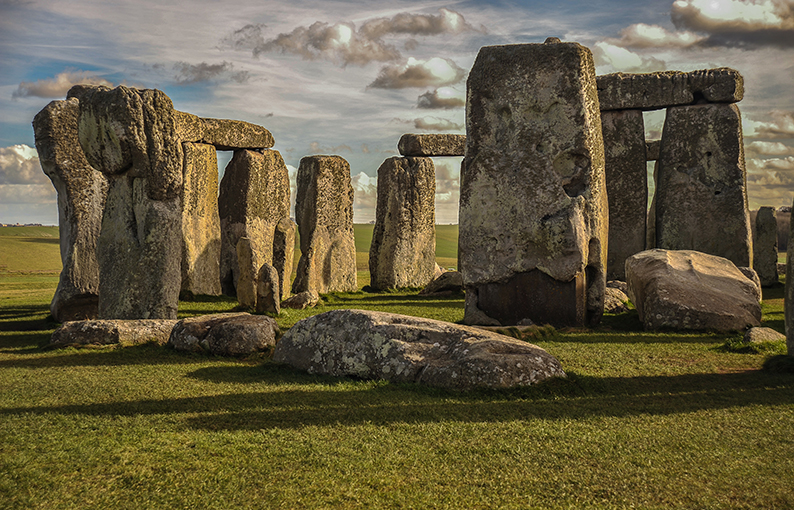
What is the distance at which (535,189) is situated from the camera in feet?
31.5

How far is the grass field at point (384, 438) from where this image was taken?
3453 mm

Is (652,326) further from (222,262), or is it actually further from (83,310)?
(222,262)

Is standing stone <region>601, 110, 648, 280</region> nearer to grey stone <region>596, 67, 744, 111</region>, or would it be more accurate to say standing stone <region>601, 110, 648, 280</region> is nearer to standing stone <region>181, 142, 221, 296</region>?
grey stone <region>596, 67, 744, 111</region>

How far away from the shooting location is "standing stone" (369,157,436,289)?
18.0 m

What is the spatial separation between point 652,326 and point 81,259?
355 inches

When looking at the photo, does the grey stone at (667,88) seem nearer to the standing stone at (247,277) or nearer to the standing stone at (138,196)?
the standing stone at (247,277)

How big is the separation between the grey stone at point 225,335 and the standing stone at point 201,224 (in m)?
6.61

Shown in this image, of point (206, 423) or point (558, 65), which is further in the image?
point (558, 65)

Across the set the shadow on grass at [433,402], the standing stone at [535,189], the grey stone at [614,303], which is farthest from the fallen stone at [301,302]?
the shadow on grass at [433,402]

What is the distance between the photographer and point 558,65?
9.57 metres

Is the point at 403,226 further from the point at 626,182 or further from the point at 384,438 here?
the point at 384,438

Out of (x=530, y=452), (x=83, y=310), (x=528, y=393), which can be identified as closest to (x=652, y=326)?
(x=528, y=393)

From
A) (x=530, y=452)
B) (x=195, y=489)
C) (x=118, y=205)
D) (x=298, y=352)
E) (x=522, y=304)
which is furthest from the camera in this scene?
(x=522, y=304)

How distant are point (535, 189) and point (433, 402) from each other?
523 cm
